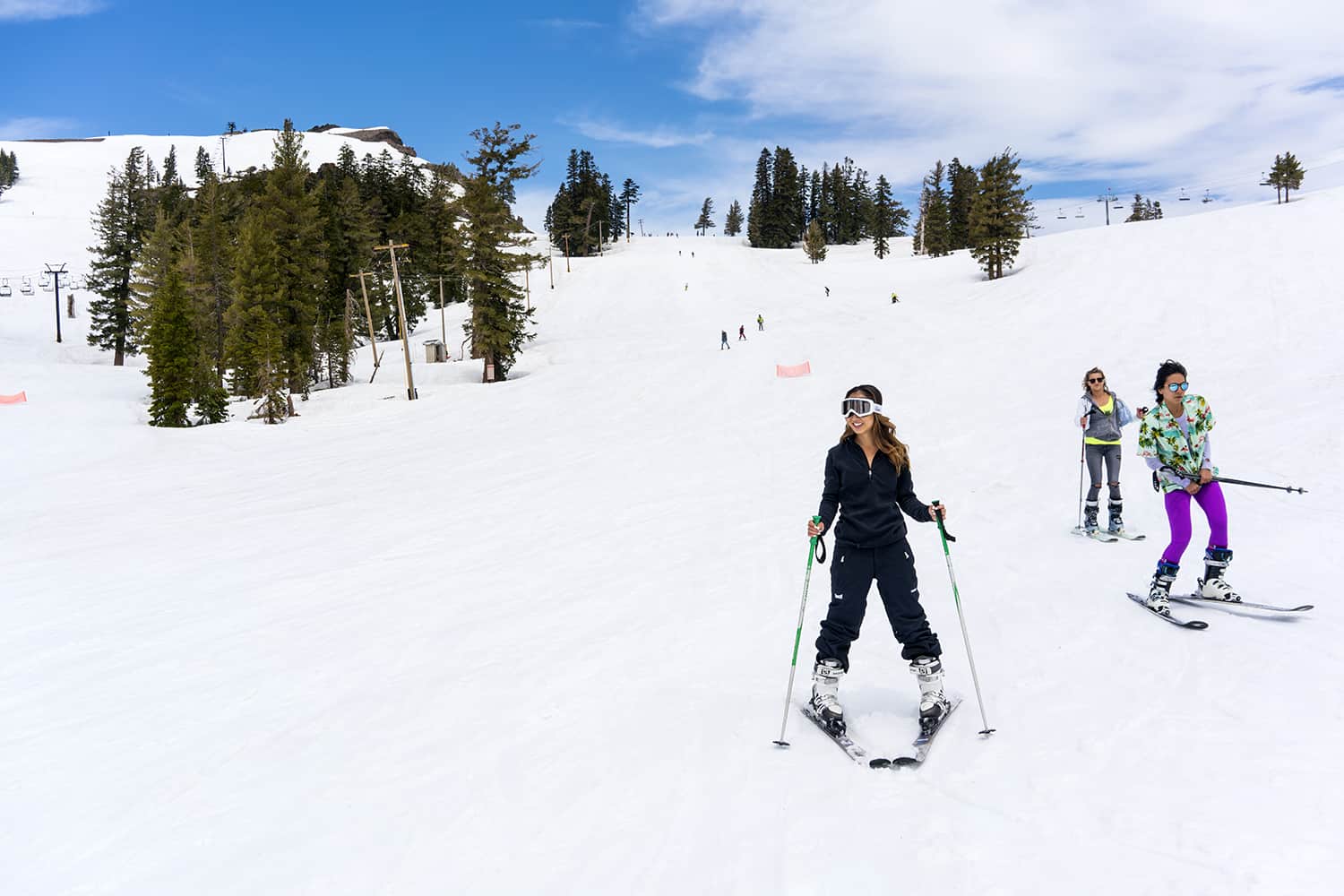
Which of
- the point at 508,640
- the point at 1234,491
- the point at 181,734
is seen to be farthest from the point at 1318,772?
the point at 1234,491

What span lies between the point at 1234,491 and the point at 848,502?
10063 mm

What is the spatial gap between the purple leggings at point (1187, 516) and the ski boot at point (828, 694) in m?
3.85

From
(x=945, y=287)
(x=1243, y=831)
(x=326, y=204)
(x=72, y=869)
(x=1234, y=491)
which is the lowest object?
(x=72, y=869)

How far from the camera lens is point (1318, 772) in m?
4.12

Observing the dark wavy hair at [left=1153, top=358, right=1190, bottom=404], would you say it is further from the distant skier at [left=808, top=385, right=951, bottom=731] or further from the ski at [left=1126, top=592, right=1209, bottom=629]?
the distant skier at [left=808, top=385, right=951, bottom=731]

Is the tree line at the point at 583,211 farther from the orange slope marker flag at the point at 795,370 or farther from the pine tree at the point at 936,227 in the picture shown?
the orange slope marker flag at the point at 795,370

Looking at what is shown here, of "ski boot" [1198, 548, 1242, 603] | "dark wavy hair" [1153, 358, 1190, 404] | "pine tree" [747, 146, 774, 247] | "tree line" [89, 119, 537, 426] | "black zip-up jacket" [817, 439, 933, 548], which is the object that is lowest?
"ski boot" [1198, 548, 1242, 603]

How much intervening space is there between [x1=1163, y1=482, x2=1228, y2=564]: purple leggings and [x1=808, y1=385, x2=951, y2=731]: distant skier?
3344 millimetres

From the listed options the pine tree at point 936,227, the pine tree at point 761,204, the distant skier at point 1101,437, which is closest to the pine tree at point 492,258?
the distant skier at point 1101,437

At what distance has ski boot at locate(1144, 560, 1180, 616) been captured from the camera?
659 centimetres

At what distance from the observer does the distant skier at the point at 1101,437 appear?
9367 mm

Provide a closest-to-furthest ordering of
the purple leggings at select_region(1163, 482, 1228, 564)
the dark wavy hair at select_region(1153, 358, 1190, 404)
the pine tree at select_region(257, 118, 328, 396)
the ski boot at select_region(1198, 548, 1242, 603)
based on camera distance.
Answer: the purple leggings at select_region(1163, 482, 1228, 564)
the dark wavy hair at select_region(1153, 358, 1190, 404)
the ski boot at select_region(1198, 548, 1242, 603)
the pine tree at select_region(257, 118, 328, 396)

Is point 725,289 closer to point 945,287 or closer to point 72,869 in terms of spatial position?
point 945,287

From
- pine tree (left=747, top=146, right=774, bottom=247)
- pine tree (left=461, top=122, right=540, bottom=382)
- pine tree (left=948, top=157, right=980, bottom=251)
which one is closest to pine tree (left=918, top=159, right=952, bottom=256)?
pine tree (left=948, top=157, right=980, bottom=251)
